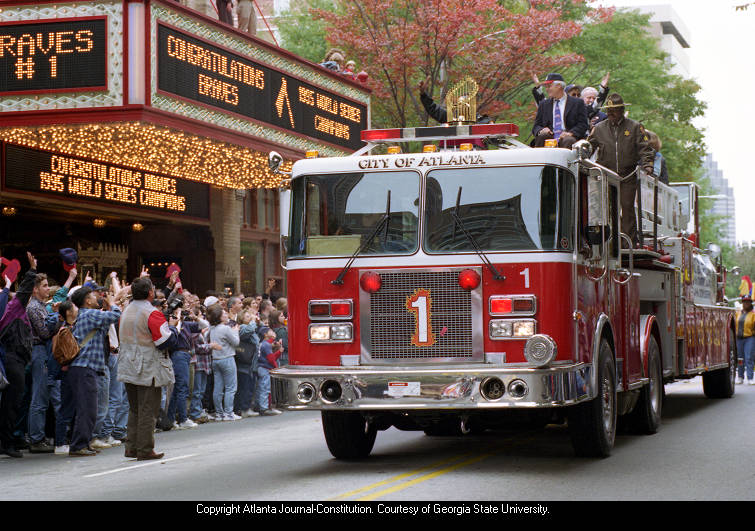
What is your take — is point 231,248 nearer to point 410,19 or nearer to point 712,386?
point 410,19

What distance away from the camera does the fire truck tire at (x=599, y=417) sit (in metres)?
11.2

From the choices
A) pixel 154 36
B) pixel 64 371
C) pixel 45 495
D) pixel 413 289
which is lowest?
pixel 45 495

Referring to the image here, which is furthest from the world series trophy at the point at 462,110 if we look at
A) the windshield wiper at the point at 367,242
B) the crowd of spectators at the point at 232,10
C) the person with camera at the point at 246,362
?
the crowd of spectators at the point at 232,10

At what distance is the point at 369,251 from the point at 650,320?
4.43m

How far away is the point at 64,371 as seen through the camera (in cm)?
1338

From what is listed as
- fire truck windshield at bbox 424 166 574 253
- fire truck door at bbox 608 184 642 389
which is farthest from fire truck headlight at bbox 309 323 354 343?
fire truck door at bbox 608 184 642 389

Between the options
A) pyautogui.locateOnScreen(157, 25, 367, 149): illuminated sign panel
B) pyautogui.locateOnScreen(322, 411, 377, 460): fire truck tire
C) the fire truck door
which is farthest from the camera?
pyautogui.locateOnScreen(157, 25, 367, 149): illuminated sign panel

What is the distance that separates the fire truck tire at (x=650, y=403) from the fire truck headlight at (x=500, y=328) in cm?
376

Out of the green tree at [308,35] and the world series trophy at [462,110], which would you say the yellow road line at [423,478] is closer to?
the world series trophy at [462,110]

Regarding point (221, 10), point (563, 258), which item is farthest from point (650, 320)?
point (221, 10)

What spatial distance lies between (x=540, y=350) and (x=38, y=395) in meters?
6.31

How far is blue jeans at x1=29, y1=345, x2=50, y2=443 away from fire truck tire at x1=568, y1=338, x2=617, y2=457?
606 cm

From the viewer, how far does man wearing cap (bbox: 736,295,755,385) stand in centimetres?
2539

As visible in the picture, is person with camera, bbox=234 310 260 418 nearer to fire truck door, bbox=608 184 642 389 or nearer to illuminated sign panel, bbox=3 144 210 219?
illuminated sign panel, bbox=3 144 210 219
